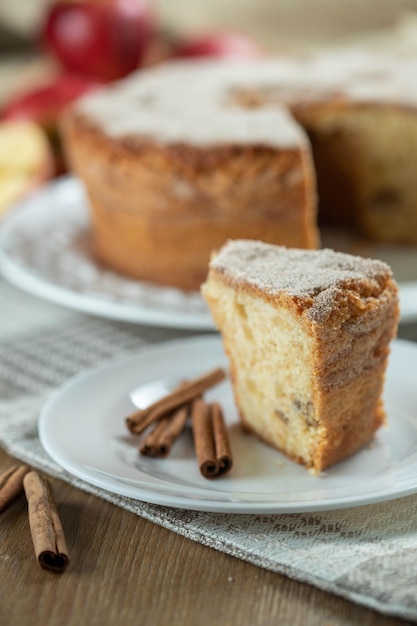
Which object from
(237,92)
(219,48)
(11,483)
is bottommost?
(219,48)

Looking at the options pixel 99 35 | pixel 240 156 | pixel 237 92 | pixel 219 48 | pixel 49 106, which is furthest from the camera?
pixel 219 48

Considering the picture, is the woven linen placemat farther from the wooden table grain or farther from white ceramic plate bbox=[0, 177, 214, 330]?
white ceramic plate bbox=[0, 177, 214, 330]

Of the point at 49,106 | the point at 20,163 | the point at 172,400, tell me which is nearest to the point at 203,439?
the point at 172,400

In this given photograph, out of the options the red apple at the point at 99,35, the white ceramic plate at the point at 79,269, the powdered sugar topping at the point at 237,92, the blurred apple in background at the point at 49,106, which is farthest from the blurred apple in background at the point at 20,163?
the red apple at the point at 99,35

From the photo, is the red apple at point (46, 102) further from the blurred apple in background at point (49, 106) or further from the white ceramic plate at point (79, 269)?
the white ceramic plate at point (79, 269)

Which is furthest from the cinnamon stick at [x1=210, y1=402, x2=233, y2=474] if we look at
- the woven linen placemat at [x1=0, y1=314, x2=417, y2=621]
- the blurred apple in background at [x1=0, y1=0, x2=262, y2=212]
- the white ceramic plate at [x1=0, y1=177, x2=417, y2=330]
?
the blurred apple in background at [x1=0, y1=0, x2=262, y2=212]

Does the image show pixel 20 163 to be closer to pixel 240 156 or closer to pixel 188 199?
pixel 188 199
